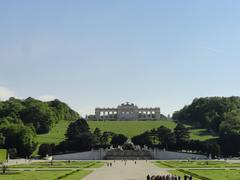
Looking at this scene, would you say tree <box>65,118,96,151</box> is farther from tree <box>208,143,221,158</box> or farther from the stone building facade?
the stone building facade

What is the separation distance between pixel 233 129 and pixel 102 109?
2639 inches

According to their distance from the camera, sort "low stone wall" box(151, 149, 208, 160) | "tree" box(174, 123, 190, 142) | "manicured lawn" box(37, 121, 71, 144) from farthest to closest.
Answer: "manicured lawn" box(37, 121, 71, 144), "tree" box(174, 123, 190, 142), "low stone wall" box(151, 149, 208, 160)

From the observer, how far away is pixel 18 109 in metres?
93.8

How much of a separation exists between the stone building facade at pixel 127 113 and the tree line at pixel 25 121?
1649 centimetres

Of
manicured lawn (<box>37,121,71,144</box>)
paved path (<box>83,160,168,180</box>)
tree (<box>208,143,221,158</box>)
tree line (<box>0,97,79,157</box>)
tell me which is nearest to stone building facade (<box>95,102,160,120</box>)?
tree line (<box>0,97,79,157</box>)

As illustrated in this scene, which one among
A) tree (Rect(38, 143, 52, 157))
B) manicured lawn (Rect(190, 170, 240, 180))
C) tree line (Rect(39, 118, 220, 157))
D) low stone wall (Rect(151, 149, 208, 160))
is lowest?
manicured lawn (Rect(190, 170, 240, 180))

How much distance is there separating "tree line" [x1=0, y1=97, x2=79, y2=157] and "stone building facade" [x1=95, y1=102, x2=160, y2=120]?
1649 cm

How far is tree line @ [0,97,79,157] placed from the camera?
224 ft

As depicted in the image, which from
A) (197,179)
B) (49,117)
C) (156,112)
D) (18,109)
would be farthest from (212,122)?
(197,179)

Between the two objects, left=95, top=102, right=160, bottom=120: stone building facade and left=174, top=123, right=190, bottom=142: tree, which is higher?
left=95, top=102, right=160, bottom=120: stone building facade

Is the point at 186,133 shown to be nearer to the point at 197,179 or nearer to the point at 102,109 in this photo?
the point at 197,179

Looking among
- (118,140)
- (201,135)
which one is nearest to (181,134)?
(201,135)

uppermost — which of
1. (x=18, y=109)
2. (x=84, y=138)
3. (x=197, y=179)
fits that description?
(x=18, y=109)

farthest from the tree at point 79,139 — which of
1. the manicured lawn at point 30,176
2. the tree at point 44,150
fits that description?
the manicured lawn at point 30,176
